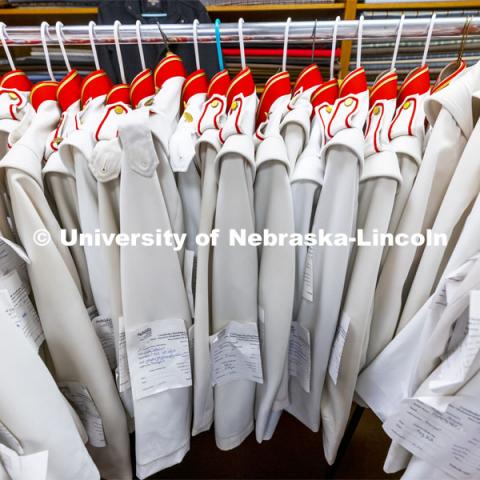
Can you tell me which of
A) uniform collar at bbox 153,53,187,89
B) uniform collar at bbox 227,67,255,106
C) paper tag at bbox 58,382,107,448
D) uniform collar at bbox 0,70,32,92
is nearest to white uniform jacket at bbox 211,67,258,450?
uniform collar at bbox 227,67,255,106

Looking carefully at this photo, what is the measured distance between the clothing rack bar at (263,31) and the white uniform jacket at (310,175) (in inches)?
3.8

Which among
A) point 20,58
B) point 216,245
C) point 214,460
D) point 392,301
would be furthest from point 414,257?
point 20,58

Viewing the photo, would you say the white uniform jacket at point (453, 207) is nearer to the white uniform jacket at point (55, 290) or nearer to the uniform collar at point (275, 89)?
the uniform collar at point (275, 89)

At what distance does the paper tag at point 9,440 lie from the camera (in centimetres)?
40

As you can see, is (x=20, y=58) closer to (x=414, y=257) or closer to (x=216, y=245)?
(x=216, y=245)

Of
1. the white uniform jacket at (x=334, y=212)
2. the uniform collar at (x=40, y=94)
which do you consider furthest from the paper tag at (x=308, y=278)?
the uniform collar at (x=40, y=94)

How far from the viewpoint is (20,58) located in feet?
4.37

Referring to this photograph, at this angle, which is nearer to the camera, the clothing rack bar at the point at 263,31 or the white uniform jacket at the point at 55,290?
the white uniform jacket at the point at 55,290

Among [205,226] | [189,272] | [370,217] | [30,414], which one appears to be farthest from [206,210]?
[30,414]

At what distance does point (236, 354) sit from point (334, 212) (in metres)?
0.29

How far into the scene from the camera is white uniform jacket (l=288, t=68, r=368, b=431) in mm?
428

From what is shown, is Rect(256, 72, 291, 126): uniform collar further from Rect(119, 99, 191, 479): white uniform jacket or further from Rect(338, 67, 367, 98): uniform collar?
Rect(119, 99, 191, 479): white uniform jacket

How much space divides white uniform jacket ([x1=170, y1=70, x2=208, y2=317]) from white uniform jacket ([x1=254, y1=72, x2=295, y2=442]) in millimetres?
93

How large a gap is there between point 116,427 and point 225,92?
1.93 ft
